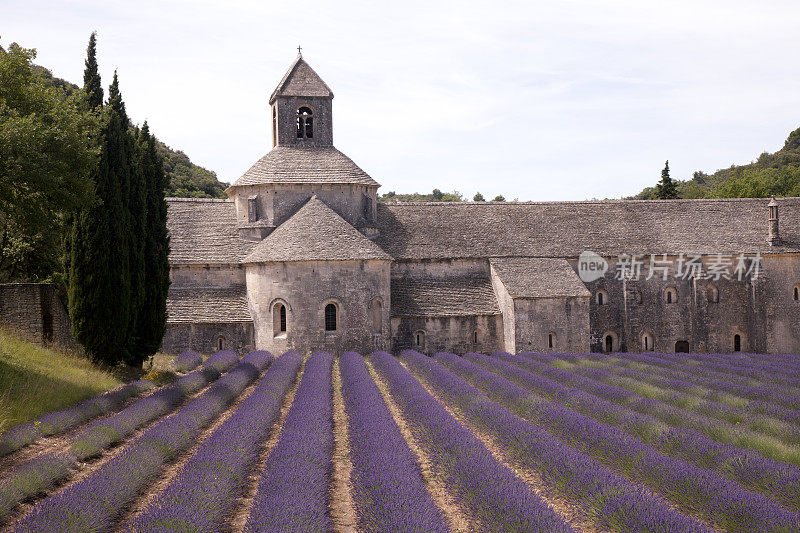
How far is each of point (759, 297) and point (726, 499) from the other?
27958 mm

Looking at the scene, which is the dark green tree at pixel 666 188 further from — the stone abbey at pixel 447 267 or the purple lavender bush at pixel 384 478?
the purple lavender bush at pixel 384 478

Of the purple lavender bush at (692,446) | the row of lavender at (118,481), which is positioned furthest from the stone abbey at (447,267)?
the row of lavender at (118,481)

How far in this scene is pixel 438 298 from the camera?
30578mm

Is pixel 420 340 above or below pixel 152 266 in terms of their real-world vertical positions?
below

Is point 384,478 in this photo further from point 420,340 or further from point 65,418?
point 420,340

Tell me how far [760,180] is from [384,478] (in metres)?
71.0

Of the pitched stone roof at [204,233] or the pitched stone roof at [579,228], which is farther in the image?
the pitched stone roof at [579,228]

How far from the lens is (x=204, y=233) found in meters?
31.5

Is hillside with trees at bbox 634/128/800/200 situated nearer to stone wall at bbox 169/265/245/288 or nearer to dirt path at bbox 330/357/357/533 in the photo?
stone wall at bbox 169/265/245/288

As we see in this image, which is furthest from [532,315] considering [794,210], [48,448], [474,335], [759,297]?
[48,448]

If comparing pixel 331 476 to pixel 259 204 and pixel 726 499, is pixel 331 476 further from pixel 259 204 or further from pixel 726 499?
pixel 259 204

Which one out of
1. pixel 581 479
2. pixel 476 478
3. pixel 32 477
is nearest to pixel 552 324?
pixel 581 479

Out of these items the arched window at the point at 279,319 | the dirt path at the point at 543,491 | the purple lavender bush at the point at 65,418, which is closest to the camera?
the dirt path at the point at 543,491

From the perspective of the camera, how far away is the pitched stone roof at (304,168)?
31516 mm
